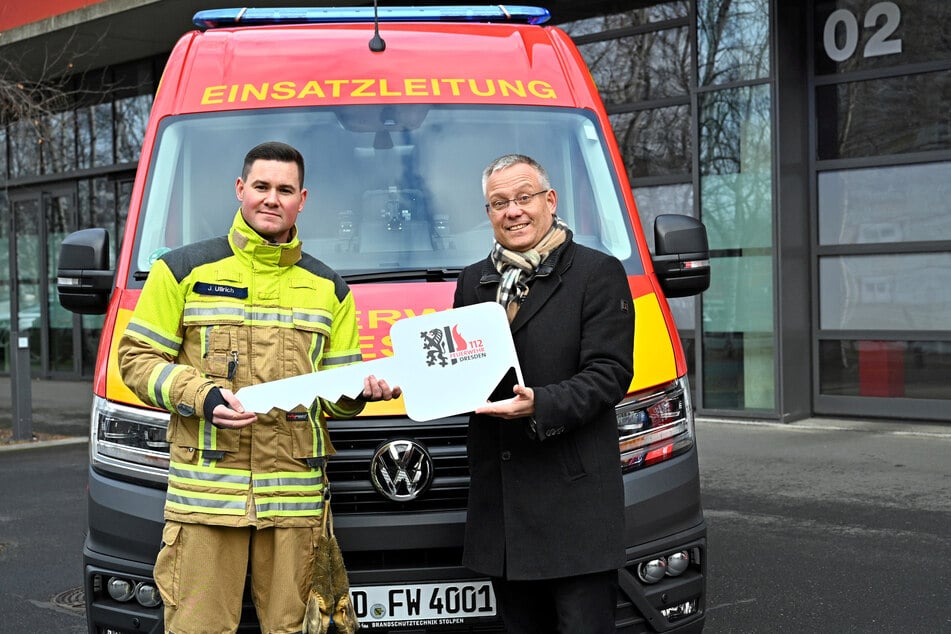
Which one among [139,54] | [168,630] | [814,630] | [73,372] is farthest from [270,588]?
[73,372]

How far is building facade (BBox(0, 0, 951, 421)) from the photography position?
10.8 meters

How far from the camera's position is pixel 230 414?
2754 millimetres

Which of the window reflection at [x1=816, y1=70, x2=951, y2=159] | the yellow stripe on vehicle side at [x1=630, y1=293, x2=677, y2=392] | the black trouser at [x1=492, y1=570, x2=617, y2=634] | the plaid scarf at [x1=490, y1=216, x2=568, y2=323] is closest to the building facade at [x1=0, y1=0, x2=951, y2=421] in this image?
the window reflection at [x1=816, y1=70, x2=951, y2=159]

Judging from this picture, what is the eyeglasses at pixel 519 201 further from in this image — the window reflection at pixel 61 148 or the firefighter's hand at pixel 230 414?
the window reflection at pixel 61 148

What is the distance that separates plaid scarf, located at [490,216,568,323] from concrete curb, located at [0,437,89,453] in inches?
353

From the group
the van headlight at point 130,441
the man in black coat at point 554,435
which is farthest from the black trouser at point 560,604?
the van headlight at point 130,441

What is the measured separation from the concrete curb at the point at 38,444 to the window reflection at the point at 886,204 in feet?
26.5

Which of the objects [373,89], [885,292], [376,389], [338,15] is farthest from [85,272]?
[885,292]

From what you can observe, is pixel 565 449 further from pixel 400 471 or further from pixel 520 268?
pixel 400 471

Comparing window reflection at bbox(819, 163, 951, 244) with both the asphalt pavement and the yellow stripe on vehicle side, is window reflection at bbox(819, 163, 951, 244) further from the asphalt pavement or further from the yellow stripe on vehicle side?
the asphalt pavement

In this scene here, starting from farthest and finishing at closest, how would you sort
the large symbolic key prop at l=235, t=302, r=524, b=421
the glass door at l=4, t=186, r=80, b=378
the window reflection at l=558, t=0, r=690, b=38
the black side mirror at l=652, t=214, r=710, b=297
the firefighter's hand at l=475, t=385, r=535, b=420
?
the glass door at l=4, t=186, r=80, b=378 → the window reflection at l=558, t=0, r=690, b=38 → the black side mirror at l=652, t=214, r=710, b=297 → the large symbolic key prop at l=235, t=302, r=524, b=421 → the firefighter's hand at l=475, t=385, r=535, b=420

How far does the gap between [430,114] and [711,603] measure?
106 inches

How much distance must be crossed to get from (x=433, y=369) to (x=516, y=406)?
0.27 metres

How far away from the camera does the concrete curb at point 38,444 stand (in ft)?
35.1
